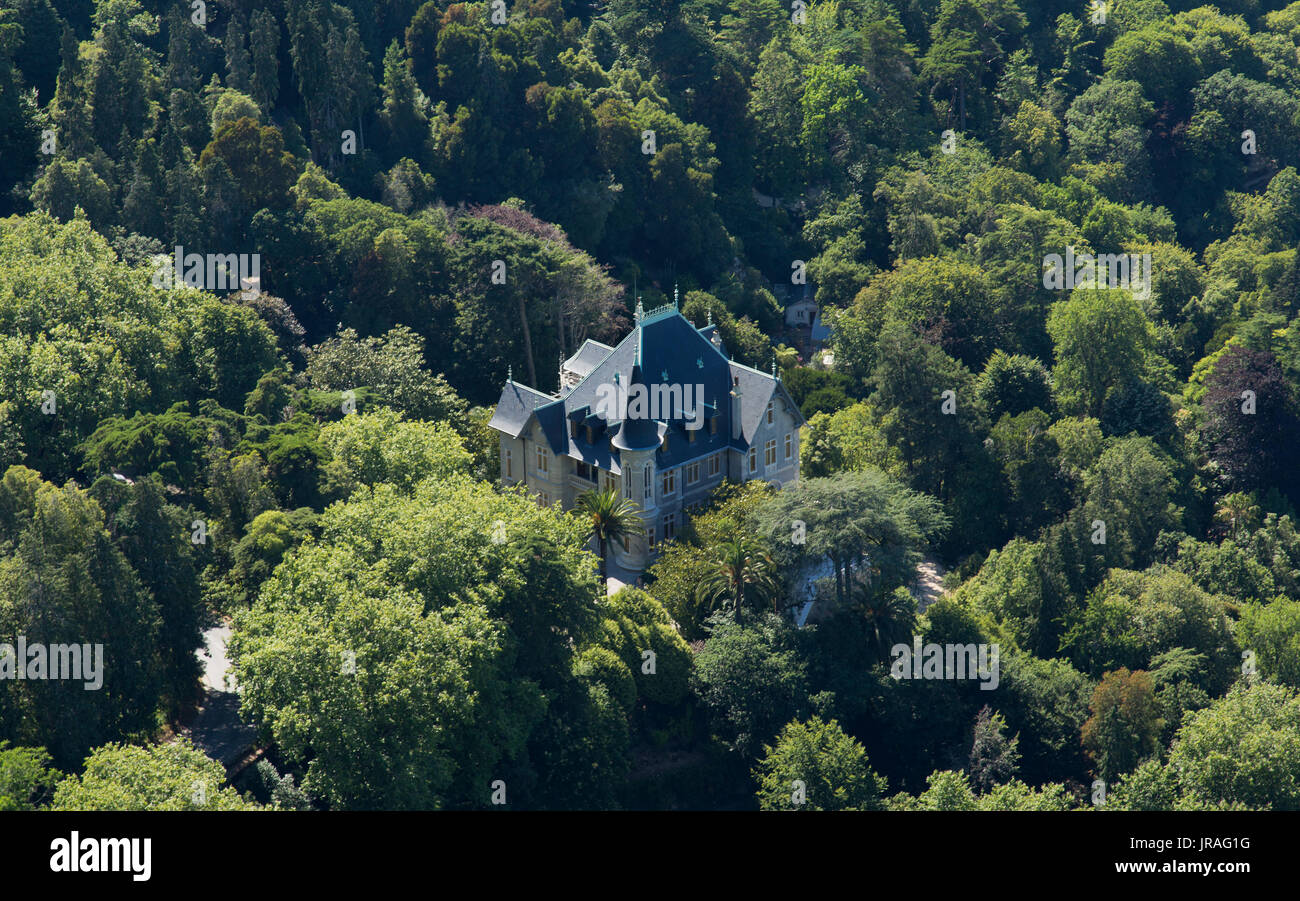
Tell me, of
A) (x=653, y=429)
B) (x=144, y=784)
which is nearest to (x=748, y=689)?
(x=653, y=429)

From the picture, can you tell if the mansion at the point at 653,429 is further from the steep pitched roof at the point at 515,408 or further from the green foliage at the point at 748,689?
the green foliage at the point at 748,689

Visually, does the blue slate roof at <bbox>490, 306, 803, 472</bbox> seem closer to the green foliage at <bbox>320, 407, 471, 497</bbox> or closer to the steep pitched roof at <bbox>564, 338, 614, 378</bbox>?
the steep pitched roof at <bbox>564, 338, 614, 378</bbox>

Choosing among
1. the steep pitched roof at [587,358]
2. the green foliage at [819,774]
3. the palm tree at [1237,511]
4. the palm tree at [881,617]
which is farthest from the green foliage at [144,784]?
the palm tree at [1237,511]

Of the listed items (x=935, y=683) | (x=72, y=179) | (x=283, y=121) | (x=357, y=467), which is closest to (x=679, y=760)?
(x=935, y=683)

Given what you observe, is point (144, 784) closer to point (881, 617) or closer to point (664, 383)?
point (664, 383)

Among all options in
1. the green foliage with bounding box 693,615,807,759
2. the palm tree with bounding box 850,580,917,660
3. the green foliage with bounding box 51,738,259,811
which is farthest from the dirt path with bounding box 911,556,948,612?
the green foliage with bounding box 51,738,259,811
